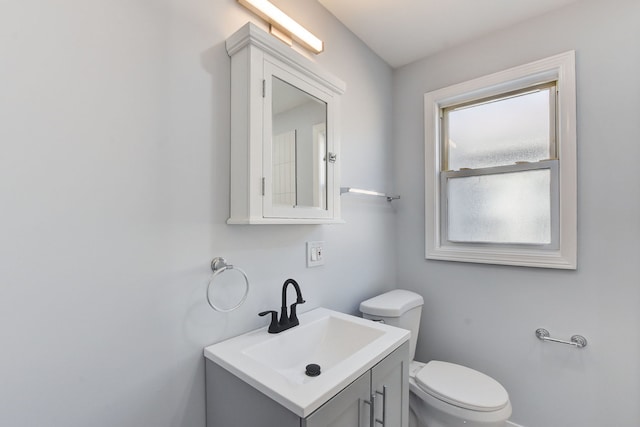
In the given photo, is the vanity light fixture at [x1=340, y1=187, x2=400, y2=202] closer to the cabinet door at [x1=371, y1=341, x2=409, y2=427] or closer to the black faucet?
the black faucet

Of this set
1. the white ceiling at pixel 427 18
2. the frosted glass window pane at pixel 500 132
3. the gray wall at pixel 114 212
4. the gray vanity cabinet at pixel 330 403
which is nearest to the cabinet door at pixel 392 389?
the gray vanity cabinet at pixel 330 403

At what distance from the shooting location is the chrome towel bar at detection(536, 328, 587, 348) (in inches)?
57.4

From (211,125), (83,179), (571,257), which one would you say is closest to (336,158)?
(211,125)

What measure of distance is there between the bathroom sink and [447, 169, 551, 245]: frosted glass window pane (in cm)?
105

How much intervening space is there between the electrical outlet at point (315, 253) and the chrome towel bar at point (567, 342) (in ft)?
4.21

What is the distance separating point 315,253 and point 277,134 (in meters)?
0.64

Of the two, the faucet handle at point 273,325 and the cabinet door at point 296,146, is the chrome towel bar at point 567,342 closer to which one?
the cabinet door at point 296,146

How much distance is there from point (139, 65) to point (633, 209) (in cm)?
217

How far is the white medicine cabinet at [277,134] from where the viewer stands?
40.1 inches

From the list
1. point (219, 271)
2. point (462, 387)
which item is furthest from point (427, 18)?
point (462, 387)

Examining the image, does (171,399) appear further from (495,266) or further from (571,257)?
(571,257)

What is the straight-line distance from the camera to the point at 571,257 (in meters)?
1.49

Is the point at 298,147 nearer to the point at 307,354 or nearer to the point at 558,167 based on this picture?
the point at 307,354

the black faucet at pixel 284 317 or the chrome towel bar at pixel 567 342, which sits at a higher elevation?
the black faucet at pixel 284 317
